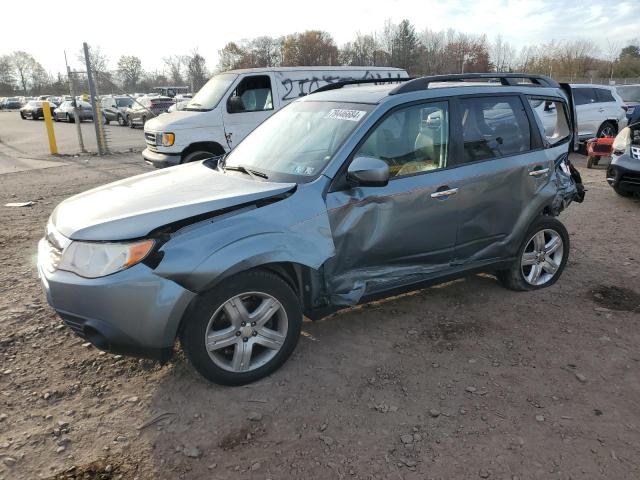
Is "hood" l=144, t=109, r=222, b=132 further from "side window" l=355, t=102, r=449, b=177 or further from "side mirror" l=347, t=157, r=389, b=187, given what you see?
"side mirror" l=347, t=157, r=389, b=187

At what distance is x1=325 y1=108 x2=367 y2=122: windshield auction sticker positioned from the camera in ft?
11.5

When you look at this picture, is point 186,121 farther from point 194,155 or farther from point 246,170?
point 246,170

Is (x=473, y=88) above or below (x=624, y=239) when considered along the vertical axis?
above

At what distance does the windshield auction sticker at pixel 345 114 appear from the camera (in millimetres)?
3498

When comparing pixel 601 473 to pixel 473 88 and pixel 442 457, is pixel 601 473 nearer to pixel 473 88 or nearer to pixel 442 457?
pixel 442 457

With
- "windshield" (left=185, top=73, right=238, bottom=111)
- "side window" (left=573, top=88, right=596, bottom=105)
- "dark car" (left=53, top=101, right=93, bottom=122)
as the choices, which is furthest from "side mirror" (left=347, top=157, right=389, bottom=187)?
"dark car" (left=53, top=101, right=93, bottom=122)

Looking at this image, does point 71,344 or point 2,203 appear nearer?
point 71,344

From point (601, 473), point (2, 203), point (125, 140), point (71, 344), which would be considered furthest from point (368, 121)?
point (125, 140)

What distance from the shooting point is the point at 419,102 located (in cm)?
365

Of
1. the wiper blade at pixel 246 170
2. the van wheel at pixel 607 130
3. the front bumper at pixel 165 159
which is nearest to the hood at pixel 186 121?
the front bumper at pixel 165 159

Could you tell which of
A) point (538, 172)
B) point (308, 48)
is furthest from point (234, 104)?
point (308, 48)

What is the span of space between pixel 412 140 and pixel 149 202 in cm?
192

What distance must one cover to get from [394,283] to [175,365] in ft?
5.42

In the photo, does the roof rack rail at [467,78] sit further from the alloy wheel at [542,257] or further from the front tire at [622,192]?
the front tire at [622,192]
